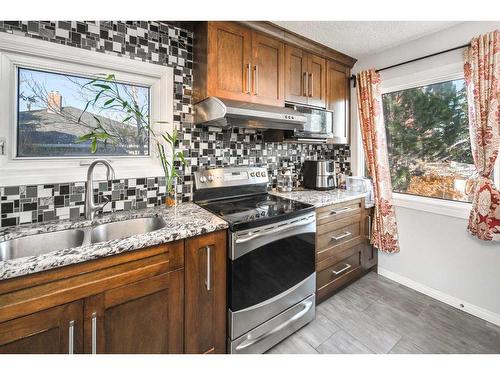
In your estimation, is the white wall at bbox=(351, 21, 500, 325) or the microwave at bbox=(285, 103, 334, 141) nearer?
the white wall at bbox=(351, 21, 500, 325)

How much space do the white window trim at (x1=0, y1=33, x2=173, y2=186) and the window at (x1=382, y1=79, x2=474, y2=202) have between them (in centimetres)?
229

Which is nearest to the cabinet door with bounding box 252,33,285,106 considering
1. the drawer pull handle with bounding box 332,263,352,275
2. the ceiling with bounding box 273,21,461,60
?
the ceiling with bounding box 273,21,461,60

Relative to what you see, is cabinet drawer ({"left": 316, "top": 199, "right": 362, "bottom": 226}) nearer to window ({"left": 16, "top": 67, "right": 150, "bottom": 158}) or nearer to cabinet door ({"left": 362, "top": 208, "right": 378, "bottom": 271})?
cabinet door ({"left": 362, "top": 208, "right": 378, "bottom": 271})

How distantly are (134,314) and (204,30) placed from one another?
184 centimetres

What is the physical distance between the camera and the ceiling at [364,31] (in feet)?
6.33

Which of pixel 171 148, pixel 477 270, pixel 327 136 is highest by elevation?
pixel 327 136

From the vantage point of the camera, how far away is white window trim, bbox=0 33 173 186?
127 cm

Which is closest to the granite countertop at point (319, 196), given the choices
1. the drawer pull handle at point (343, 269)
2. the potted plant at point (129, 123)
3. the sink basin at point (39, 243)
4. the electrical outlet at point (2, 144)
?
the drawer pull handle at point (343, 269)

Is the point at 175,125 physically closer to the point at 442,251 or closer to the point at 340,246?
the point at 340,246

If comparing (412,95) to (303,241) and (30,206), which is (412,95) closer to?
(303,241)

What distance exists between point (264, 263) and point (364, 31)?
7.01 ft

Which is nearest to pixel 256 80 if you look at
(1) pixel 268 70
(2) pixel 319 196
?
(1) pixel 268 70
